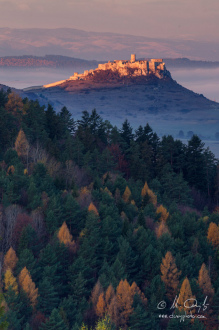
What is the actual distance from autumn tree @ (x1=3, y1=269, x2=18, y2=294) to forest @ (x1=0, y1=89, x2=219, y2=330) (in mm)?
80

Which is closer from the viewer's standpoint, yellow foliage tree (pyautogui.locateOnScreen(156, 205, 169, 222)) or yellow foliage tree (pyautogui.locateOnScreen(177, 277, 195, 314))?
yellow foliage tree (pyautogui.locateOnScreen(177, 277, 195, 314))

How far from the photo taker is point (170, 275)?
47406 millimetres

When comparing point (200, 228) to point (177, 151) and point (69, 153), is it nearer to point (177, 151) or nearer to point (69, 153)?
point (69, 153)

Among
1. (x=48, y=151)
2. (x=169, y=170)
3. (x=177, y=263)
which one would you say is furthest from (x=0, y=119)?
(x=177, y=263)

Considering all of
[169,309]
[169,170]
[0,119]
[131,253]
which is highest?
[0,119]

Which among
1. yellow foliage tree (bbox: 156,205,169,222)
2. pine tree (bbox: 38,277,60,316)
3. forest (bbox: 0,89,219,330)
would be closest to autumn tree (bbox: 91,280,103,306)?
forest (bbox: 0,89,219,330)

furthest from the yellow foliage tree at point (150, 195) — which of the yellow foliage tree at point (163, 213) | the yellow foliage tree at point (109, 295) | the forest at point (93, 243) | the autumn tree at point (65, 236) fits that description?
the yellow foliage tree at point (109, 295)

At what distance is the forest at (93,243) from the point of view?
42312mm

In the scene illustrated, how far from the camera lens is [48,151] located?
252ft

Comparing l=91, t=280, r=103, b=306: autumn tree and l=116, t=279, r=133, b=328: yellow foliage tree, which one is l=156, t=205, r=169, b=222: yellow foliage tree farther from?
l=116, t=279, r=133, b=328: yellow foliage tree

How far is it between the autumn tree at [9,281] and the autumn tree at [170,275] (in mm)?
12980

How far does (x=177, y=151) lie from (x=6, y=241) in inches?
1807

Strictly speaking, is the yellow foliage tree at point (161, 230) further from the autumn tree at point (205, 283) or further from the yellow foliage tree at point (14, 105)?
the yellow foliage tree at point (14, 105)

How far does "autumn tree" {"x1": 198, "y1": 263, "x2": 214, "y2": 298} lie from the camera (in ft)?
150
